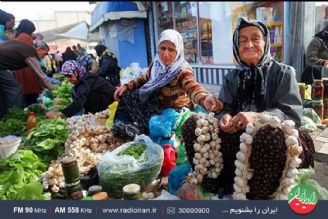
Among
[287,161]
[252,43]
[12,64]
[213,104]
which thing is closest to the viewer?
[287,161]

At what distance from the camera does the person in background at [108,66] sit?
14.5 feet

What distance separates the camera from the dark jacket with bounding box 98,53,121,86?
443cm

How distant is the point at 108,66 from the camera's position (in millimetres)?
4453

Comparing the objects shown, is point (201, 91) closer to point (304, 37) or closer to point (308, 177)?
point (308, 177)

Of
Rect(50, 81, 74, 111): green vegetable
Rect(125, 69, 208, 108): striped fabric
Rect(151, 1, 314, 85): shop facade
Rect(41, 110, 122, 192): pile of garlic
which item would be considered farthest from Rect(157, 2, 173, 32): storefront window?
Rect(125, 69, 208, 108): striped fabric

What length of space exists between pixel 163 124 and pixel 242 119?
1.00 metres

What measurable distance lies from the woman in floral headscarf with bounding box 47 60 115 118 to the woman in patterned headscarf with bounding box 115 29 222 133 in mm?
696

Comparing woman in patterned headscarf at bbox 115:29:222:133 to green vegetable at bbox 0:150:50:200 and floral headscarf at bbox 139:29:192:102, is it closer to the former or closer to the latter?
floral headscarf at bbox 139:29:192:102

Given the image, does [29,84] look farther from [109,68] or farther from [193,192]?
[193,192]

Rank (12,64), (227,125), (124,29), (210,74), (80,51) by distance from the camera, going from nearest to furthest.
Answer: (227,125) → (12,64) → (80,51) → (210,74) → (124,29)

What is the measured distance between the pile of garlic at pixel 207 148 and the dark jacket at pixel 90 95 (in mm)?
1947

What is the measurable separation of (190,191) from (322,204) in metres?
0.72

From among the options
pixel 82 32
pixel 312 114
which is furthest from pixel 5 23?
pixel 312 114

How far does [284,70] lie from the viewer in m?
1.84
